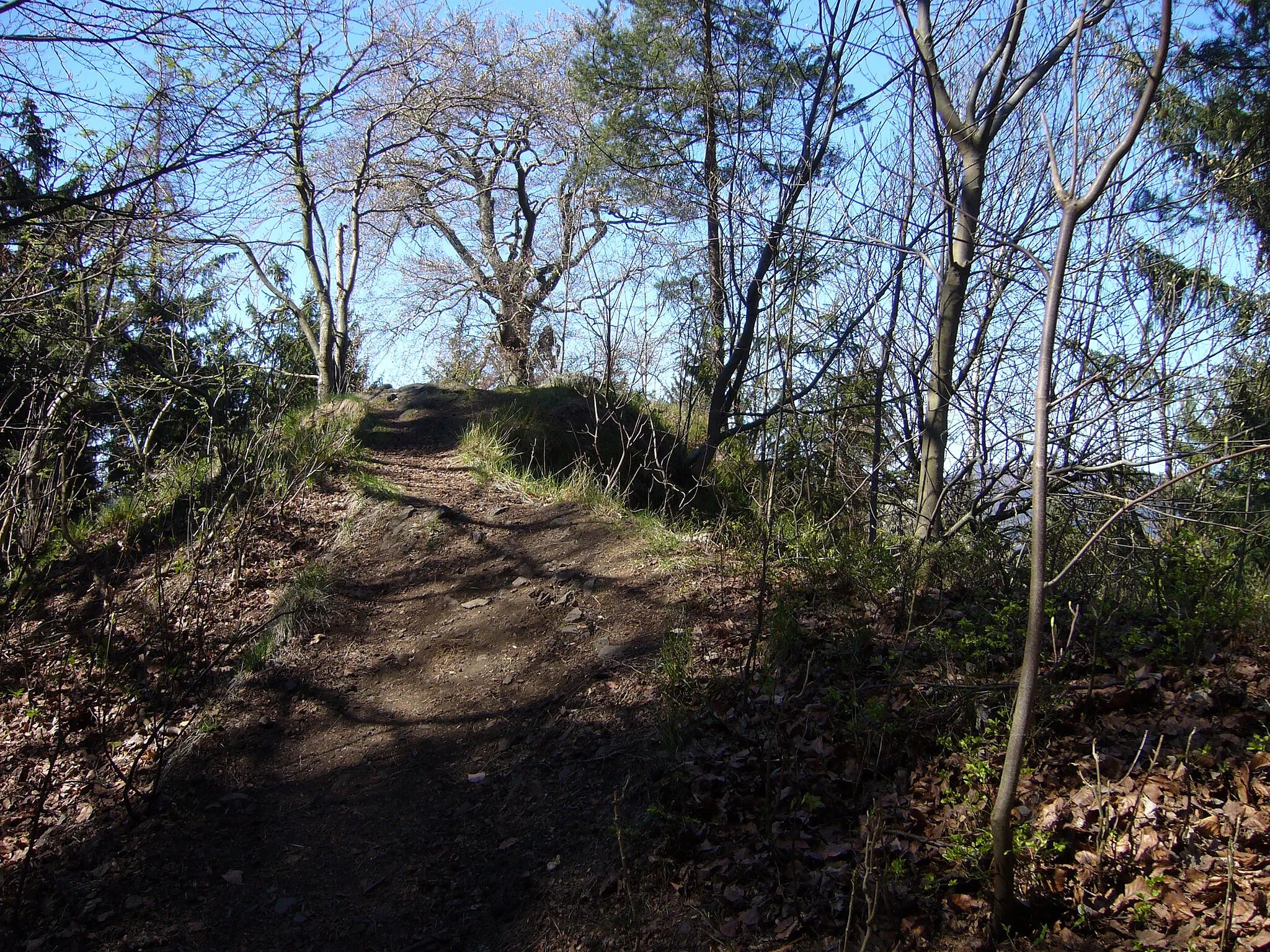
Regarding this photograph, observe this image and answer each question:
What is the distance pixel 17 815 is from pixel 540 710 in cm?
269

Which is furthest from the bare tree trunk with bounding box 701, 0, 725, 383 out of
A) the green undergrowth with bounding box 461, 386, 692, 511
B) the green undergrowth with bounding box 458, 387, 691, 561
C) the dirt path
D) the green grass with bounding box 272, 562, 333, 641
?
the green grass with bounding box 272, 562, 333, 641

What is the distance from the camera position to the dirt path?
3.17 meters

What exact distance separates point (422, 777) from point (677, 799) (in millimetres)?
1365

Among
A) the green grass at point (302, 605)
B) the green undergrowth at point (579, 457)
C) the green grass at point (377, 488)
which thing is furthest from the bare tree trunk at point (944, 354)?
the green grass at point (377, 488)

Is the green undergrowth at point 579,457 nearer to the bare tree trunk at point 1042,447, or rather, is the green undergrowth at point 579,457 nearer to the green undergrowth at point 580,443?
the green undergrowth at point 580,443

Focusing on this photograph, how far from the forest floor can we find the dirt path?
0.02 m

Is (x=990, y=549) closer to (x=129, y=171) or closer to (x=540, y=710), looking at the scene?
(x=540, y=710)

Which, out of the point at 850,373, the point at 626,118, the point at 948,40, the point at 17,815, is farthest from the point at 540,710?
the point at 626,118

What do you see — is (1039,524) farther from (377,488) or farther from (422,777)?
(377,488)

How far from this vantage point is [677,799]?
11.0 ft

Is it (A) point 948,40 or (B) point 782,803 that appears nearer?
(B) point 782,803

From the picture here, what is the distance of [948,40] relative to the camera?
4785mm

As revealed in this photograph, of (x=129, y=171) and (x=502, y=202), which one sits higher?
(x=502, y=202)

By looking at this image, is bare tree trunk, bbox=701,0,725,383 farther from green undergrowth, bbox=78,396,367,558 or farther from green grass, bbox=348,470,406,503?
green undergrowth, bbox=78,396,367,558
